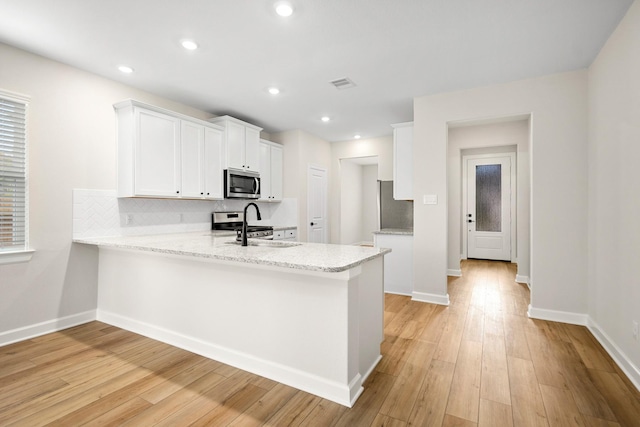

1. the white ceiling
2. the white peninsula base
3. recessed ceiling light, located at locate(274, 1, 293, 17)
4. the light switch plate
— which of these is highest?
the white ceiling

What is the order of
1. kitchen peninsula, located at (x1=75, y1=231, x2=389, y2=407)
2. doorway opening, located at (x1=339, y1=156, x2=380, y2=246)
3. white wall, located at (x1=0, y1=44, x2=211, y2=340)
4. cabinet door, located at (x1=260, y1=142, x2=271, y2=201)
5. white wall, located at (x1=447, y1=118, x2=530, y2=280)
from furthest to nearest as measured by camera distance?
doorway opening, located at (x1=339, y1=156, x2=380, y2=246) < cabinet door, located at (x1=260, y1=142, x2=271, y2=201) < white wall, located at (x1=447, y1=118, x2=530, y2=280) < white wall, located at (x1=0, y1=44, x2=211, y2=340) < kitchen peninsula, located at (x1=75, y1=231, x2=389, y2=407)

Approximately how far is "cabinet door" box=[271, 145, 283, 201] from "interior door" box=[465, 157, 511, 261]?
3886mm

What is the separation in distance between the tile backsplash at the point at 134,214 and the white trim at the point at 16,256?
1.30 feet

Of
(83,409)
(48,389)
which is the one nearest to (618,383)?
(83,409)

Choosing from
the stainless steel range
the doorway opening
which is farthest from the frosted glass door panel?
the stainless steel range

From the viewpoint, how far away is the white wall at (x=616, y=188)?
2137mm

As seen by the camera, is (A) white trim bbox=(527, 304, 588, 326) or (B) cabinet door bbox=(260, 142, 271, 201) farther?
(B) cabinet door bbox=(260, 142, 271, 201)

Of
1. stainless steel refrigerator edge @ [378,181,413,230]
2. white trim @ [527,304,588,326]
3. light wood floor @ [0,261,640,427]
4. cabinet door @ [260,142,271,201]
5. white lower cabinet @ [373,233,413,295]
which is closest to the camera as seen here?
→ light wood floor @ [0,261,640,427]

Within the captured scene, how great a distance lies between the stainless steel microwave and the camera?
4.39 metres

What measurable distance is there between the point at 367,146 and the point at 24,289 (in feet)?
18.3

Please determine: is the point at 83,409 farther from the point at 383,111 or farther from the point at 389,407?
the point at 383,111

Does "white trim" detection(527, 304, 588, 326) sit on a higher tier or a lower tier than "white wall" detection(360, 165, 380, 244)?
lower

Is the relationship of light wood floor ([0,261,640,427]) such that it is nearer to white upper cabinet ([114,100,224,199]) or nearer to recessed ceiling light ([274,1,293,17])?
white upper cabinet ([114,100,224,199])

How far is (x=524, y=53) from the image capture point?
9.26 ft
